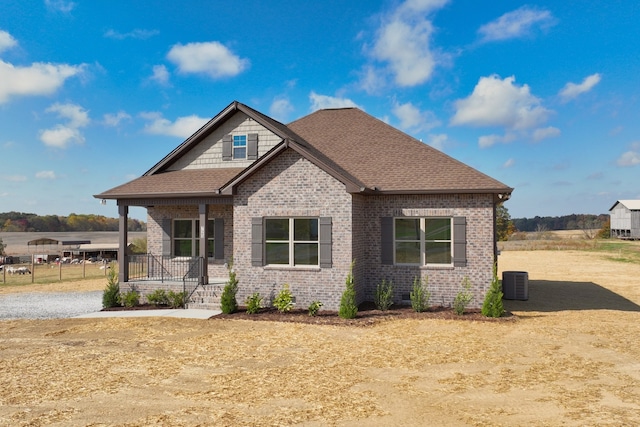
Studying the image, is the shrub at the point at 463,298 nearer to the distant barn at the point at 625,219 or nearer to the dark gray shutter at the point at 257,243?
the dark gray shutter at the point at 257,243

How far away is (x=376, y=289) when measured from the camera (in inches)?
592

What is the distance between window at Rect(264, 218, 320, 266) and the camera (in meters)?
14.3

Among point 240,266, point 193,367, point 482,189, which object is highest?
point 482,189

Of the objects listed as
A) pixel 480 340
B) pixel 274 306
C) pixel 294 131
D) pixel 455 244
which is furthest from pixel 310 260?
pixel 294 131

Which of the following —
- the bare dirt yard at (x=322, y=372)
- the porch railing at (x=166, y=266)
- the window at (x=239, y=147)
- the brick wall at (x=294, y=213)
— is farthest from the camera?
the window at (x=239, y=147)

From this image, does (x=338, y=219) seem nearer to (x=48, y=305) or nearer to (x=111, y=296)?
(x=111, y=296)

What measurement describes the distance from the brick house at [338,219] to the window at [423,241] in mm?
34

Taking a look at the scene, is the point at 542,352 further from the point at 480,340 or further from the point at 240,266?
the point at 240,266

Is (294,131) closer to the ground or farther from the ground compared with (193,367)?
farther from the ground

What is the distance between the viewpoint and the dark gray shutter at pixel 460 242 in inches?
560

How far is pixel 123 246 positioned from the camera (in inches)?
639

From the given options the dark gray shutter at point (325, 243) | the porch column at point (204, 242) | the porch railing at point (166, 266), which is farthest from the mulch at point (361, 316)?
the porch railing at point (166, 266)

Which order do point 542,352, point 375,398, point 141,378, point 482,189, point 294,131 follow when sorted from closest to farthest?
point 375,398
point 141,378
point 542,352
point 482,189
point 294,131

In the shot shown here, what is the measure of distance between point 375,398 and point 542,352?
15.7ft
